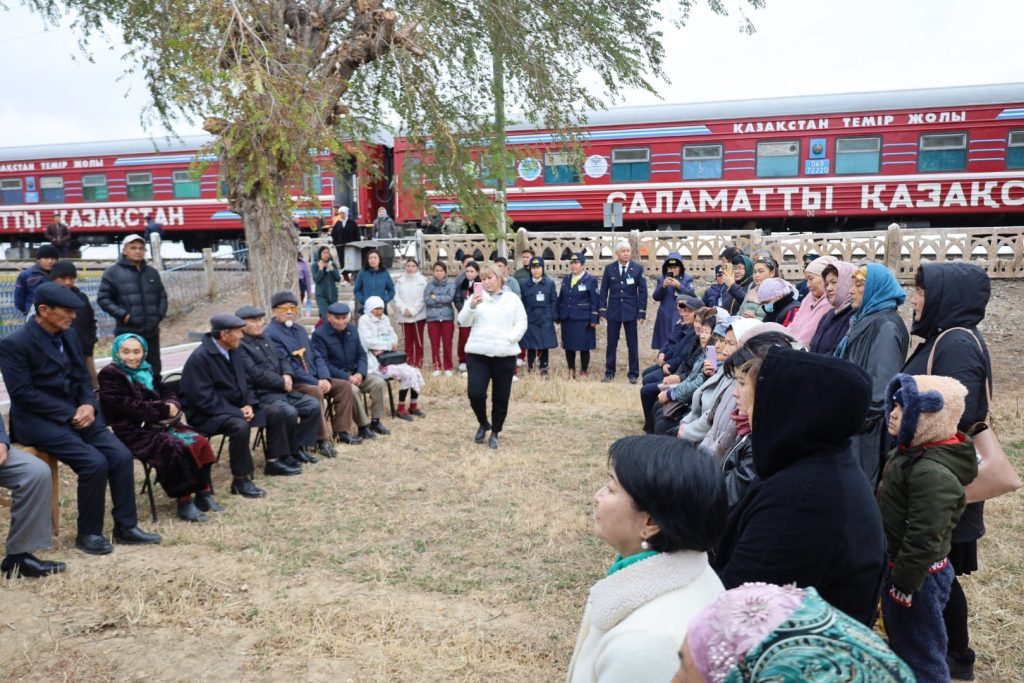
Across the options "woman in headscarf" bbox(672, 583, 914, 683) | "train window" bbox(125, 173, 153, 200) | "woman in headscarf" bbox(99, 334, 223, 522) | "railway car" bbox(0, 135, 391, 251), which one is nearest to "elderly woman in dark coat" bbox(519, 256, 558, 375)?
"woman in headscarf" bbox(99, 334, 223, 522)

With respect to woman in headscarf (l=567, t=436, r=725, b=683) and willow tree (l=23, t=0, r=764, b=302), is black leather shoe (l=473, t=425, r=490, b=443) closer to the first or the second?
willow tree (l=23, t=0, r=764, b=302)

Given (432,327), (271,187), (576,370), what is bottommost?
(576,370)

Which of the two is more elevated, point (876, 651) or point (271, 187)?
point (271, 187)

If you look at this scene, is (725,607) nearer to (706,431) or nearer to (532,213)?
(706,431)

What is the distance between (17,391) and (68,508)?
4.34ft

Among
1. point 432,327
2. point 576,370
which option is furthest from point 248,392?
point 576,370

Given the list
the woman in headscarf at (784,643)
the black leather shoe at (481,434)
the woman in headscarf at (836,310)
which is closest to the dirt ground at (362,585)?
the black leather shoe at (481,434)

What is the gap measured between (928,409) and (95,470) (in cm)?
433

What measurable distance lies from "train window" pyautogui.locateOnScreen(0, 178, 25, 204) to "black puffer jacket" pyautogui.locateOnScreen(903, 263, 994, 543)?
25.1 m

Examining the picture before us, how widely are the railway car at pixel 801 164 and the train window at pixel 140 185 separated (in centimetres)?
893

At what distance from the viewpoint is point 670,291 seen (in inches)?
394

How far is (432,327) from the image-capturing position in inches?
419

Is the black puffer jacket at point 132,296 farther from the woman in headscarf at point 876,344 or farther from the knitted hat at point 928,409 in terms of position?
the knitted hat at point 928,409

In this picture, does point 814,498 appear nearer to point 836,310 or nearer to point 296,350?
point 836,310
